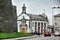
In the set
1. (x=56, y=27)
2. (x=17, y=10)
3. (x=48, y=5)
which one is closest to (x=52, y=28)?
(x=56, y=27)

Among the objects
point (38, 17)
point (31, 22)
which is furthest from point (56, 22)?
point (31, 22)

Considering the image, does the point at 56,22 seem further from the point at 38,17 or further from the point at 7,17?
the point at 7,17

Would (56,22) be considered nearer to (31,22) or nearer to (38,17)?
(38,17)

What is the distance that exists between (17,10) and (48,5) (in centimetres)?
56

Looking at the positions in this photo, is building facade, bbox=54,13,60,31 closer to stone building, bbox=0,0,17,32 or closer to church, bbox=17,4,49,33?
church, bbox=17,4,49,33

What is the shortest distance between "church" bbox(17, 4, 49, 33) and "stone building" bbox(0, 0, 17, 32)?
0.10 m

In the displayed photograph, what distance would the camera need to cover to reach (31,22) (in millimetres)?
4070

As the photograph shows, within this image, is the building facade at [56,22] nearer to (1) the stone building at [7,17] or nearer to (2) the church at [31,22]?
(2) the church at [31,22]

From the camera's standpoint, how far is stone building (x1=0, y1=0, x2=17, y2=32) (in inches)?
157

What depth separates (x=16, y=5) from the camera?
4086 millimetres

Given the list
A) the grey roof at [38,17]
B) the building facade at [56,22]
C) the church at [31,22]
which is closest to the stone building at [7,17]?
the church at [31,22]

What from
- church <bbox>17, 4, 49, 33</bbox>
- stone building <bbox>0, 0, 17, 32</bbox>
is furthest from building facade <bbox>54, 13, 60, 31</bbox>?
stone building <bbox>0, 0, 17, 32</bbox>

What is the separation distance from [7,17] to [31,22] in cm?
43

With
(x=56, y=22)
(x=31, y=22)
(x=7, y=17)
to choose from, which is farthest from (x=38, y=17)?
(x=7, y=17)
